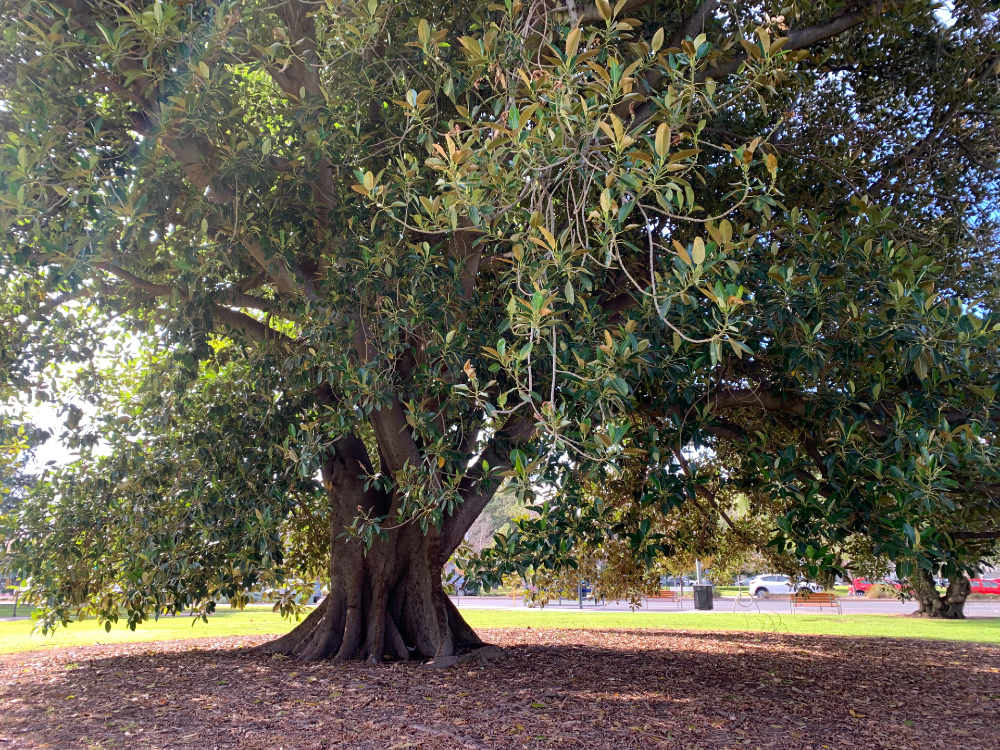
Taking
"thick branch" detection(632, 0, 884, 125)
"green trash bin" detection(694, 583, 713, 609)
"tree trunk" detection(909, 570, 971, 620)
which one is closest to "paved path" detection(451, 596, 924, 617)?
"green trash bin" detection(694, 583, 713, 609)

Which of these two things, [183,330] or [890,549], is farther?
[183,330]

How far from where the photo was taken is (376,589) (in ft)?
26.1

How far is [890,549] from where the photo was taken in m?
4.16

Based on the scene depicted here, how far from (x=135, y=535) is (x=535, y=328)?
561 cm

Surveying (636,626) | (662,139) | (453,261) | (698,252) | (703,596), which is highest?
(453,261)

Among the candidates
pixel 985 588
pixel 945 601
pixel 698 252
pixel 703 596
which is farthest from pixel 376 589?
pixel 985 588

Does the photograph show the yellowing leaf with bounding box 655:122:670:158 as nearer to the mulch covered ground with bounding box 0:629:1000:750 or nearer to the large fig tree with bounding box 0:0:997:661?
the large fig tree with bounding box 0:0:997:661

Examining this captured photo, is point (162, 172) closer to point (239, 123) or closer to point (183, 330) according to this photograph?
point (239, 123)

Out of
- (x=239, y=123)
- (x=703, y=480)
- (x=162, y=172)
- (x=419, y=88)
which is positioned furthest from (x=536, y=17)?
(x=703, y=480)

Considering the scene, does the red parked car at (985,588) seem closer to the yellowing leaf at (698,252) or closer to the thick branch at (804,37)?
the thick branch at (804,37)

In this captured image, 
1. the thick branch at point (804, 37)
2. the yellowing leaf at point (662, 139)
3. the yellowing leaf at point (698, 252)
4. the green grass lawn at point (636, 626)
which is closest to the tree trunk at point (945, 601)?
the green grass lawn at point (636, 626)

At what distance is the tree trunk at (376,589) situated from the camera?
25.8 feet

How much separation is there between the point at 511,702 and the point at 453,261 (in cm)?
359

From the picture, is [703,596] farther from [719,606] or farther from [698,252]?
[698,252]
